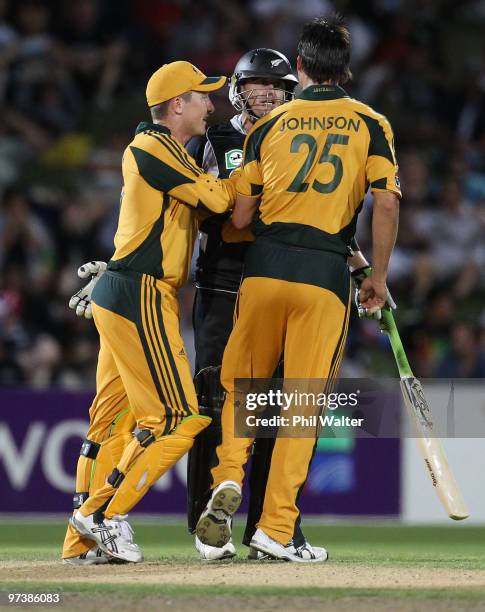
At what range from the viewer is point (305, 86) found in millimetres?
5953

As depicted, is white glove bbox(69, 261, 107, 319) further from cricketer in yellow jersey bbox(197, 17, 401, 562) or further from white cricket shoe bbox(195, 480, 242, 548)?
white cricket shoe bbox(195, 480, 242, 548)

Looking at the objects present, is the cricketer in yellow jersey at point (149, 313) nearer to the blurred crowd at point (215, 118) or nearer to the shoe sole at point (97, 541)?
the shoe sole at point (97, 541)

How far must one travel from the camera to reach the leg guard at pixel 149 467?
18.7 feet

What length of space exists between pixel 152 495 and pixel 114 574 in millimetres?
4068

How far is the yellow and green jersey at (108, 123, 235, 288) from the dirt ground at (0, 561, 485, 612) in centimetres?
131

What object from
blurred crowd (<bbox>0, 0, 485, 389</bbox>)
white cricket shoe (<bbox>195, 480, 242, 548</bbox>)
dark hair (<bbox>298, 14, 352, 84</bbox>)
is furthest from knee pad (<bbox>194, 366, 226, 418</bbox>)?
blurred crowd (<bbox>0, 0, 485, 389</bbox>)

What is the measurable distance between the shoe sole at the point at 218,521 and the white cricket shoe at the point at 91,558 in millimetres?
468

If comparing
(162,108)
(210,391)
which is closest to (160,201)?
(162,108)

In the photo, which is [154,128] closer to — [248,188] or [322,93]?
[248,188]

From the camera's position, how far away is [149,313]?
5.79 m

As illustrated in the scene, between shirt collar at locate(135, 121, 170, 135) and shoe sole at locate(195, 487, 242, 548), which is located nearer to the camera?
shoe sole at locate(195, 487, 242, 548)

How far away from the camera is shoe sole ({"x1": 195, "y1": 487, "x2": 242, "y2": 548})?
5766 mm

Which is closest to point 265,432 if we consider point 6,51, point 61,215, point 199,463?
point 199,463

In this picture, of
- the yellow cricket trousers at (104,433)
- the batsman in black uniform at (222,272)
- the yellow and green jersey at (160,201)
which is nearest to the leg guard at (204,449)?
the batsman in black uniform at (222,272)
